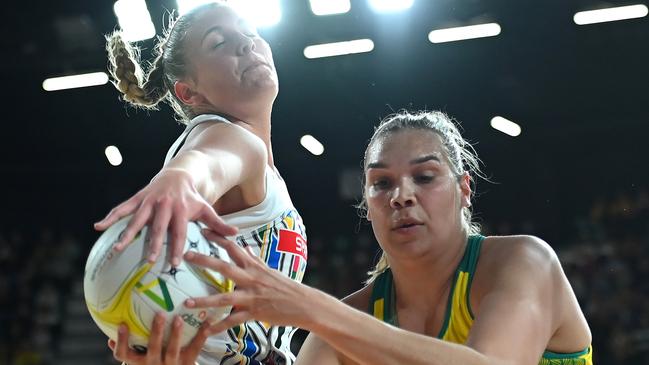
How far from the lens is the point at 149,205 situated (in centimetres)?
173

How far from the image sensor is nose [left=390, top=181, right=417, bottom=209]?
261 centimetres

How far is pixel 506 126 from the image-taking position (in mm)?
10711

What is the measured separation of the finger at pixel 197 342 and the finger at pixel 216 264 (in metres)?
0.16

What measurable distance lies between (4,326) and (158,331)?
9.50 metres

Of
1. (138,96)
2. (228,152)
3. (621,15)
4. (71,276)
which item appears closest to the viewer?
(228,152)

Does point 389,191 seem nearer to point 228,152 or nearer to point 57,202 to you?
point 228,152

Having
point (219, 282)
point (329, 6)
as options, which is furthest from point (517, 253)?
point (329, 6)

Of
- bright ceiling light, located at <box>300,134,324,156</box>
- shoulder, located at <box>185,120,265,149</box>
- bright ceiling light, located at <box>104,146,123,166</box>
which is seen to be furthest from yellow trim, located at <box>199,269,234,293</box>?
bright ceiling light, located at <box>104,146,123,166</box>

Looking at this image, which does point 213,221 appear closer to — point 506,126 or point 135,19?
point 135,19

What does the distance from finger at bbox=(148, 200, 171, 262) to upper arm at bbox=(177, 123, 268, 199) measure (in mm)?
273

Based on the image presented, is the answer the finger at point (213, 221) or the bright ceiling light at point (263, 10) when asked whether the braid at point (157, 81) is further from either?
the bright ceiling light at point (263, 10)

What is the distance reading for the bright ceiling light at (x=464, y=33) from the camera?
8570mm

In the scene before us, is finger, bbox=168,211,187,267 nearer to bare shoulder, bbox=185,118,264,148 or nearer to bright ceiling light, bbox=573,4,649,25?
bare shoulder, bbox=185,118,264,148

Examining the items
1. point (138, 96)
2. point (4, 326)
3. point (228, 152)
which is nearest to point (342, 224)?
point (4, 326)
